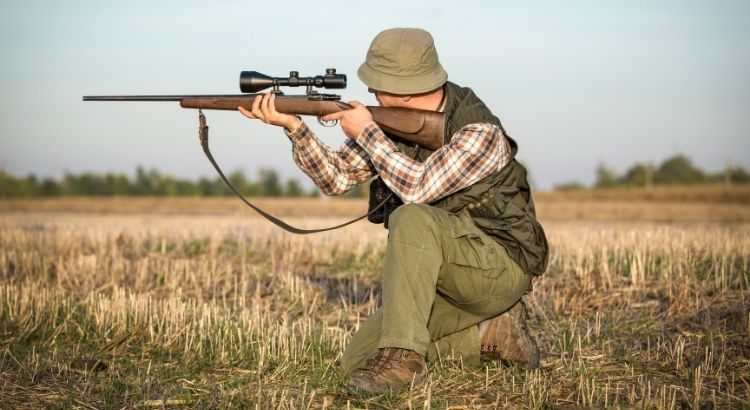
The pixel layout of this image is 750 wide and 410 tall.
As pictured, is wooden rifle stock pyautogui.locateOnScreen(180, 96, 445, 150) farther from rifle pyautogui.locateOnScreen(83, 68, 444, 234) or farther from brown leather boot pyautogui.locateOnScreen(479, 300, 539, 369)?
brown leather boot pyautogui.locateOnScreen(479, 300, 539, 369)

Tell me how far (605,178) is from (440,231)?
3133cm

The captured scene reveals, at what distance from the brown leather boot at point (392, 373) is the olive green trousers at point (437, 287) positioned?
48 millimetres

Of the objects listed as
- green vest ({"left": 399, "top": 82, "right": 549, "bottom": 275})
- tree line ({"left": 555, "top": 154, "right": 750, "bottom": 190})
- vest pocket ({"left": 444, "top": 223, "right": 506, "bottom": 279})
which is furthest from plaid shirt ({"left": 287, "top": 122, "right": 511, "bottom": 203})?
tree line ({"left": 555, "top": 154, "right": 750, "bottom": 190})

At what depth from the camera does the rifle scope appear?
5.72 m

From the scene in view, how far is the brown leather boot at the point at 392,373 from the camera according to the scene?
4.78 m

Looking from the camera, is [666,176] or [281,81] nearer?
[281,81]

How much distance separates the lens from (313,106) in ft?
18.9

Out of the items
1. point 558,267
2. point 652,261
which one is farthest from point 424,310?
point 652,261

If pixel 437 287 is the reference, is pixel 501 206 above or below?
above

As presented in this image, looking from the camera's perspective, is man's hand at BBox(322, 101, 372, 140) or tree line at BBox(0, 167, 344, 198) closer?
man's hand at BBox(322, 101, 372, 140)

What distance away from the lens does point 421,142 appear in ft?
18.3

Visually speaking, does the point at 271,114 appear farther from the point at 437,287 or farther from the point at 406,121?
the point at 437,287

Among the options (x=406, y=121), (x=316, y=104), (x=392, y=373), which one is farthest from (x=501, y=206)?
(x=316, y=104)

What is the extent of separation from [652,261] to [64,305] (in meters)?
5.62
